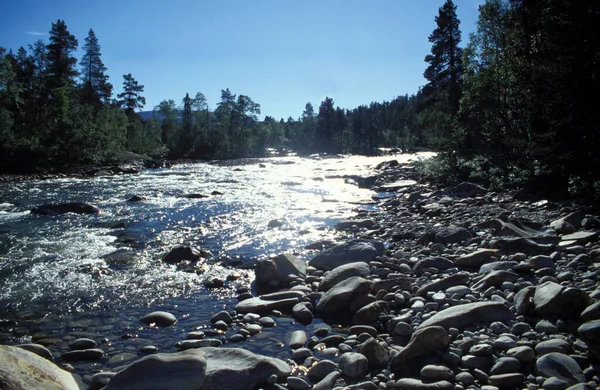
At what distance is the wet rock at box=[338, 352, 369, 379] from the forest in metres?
9.94

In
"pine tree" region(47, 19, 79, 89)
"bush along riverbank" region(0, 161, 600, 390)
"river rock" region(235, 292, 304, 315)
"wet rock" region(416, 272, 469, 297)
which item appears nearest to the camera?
"bush along riverbank" region(0, 161, 600, 390)

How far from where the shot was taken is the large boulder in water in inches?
660

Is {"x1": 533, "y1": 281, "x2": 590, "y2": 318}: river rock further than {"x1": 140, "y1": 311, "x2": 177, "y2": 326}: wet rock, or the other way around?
{"x1": 140, "y1": 311, "x2": 177, "y2": 326}: wet rock

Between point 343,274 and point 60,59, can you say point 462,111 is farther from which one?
point 60,59

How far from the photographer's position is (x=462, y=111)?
72.6 feet

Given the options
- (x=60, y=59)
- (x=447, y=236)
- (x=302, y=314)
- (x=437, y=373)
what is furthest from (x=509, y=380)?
Result: (x=60, y=59)

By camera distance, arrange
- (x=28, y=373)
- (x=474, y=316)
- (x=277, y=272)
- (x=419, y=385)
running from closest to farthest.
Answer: (x=28, y=373) → (x=419, y=385) → (x=474, y=316) → (x=277, y=272)

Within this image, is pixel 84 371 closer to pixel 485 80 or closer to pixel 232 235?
pixel 232 235

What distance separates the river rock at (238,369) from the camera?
4.34 meters

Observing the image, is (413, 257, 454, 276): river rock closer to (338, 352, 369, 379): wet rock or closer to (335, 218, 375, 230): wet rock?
(338, 352, 369, 379): wet rock

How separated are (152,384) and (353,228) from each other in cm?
1026

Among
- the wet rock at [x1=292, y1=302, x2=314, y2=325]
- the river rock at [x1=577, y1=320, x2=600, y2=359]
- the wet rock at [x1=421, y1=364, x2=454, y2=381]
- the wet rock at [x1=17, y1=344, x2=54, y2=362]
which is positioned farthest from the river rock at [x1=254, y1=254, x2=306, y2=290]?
the river rock at [x1=577, y1=320, x2=600, y2=359]

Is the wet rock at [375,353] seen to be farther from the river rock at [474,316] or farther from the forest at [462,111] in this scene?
the forest at [462,111]

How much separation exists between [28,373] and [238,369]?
→ 2.24m
